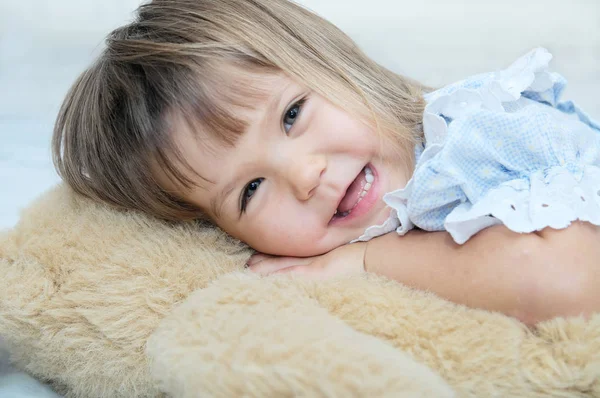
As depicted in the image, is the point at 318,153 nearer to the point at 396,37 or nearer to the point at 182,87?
the point at 182,87

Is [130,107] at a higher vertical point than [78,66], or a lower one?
higher

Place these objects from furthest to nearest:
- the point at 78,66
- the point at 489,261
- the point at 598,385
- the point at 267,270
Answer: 1. the point at 78,66
2. the point at 267,270
3. the point at 489,261
4. the point at 598,385

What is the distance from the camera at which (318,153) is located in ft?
4.01

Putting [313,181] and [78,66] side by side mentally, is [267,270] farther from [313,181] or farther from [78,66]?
[78,66]

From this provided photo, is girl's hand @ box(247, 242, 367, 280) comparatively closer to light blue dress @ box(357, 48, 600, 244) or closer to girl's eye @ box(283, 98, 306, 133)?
light blue dress @ box(357, 48, 600, 244)

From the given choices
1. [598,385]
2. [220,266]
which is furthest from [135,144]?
[598,385]

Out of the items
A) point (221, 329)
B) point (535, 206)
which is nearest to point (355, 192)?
point (535, 206)

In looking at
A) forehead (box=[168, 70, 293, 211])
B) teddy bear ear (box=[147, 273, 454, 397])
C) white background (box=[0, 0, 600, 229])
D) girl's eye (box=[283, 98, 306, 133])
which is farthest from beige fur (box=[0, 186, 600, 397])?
white background (box=[0, 0, 600, 229])

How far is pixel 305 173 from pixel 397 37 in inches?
68.2

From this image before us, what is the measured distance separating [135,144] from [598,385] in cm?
86

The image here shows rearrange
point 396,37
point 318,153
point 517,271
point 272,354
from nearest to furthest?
1. point 272,354
2. point 517,271
3. point 318,153
4. point 396,37

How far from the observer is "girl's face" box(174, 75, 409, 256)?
1.21 m

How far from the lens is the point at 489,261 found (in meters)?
1.03

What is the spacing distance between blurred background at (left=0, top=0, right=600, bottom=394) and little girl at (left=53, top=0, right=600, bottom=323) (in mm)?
1061
